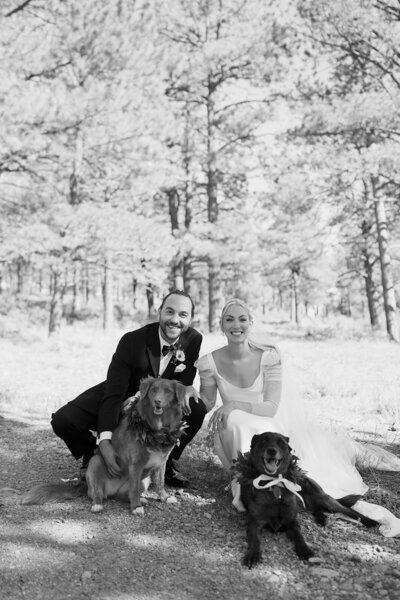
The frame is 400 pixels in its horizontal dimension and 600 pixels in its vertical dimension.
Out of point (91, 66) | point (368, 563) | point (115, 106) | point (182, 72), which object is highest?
point (182, 72)

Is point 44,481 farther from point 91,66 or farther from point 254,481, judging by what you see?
point 91,66

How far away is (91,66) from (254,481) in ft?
45.5

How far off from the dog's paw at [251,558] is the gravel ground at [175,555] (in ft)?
0.11

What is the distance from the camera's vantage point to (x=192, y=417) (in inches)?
164

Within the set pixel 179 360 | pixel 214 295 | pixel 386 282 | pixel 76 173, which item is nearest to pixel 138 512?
pixel 179 360

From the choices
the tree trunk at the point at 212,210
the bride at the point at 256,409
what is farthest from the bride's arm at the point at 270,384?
the tree trunk at the point at 212,210

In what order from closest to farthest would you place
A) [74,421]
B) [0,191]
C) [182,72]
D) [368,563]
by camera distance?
[368,563] → [74,421] → [0,191] → [182,72]

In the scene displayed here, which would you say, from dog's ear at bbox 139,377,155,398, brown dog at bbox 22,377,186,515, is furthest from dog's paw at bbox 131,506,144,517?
dog's ear at bbox 139,377,155,398

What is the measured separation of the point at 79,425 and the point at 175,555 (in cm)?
147

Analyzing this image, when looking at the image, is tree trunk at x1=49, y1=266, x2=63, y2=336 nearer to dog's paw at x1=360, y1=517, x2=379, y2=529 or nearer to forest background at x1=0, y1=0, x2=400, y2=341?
forest background at x1=0, y1=0, x2=400, y2=341

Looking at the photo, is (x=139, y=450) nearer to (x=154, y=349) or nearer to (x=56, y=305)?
(x=154, y=349)

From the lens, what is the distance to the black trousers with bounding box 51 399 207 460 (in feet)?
13.1

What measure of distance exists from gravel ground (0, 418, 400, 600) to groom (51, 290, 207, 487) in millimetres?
561

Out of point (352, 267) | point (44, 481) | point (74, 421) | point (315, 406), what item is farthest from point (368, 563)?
point (352, 267)
